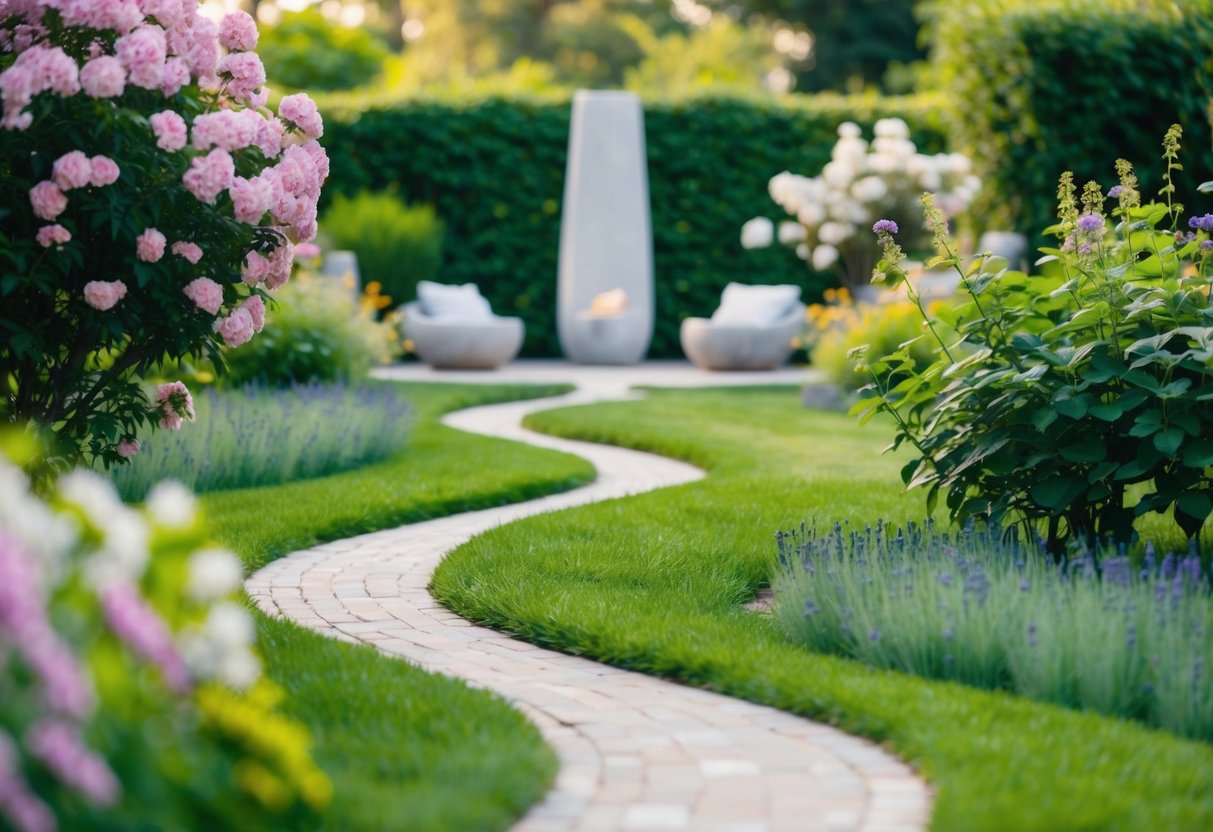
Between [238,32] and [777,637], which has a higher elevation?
[238,32]

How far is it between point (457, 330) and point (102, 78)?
10399 mm

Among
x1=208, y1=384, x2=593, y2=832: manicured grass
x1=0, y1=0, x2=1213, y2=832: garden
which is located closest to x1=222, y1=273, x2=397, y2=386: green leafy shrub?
x1=0, y1=0, x2=1213, y2=832: garden

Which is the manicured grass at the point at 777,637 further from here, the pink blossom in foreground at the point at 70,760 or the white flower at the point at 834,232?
the white flower at the point at 834,232

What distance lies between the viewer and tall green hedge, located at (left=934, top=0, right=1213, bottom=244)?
12.9 m

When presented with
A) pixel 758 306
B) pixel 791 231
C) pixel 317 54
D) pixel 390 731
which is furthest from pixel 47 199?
pixel 317 54

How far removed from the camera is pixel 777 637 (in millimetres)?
4426

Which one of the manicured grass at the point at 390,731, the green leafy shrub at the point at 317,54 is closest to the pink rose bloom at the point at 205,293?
the manicured grass at the point at 390,731

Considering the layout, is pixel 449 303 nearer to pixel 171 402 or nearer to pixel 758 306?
pixel 758 306

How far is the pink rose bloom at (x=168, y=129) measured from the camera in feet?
13.5

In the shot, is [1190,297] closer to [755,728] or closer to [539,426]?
[755,728]

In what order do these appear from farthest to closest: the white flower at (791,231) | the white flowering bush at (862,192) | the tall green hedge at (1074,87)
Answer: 1. the white flower at (791,231)
2. the white flowering bush at (862,192)
3. the tall green hedge at (1074,87)

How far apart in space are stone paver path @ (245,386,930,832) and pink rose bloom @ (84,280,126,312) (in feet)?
3.94

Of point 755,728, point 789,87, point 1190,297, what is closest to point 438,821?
point 755,728

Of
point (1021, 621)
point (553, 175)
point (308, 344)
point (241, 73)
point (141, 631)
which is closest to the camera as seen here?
point (141, 631)
